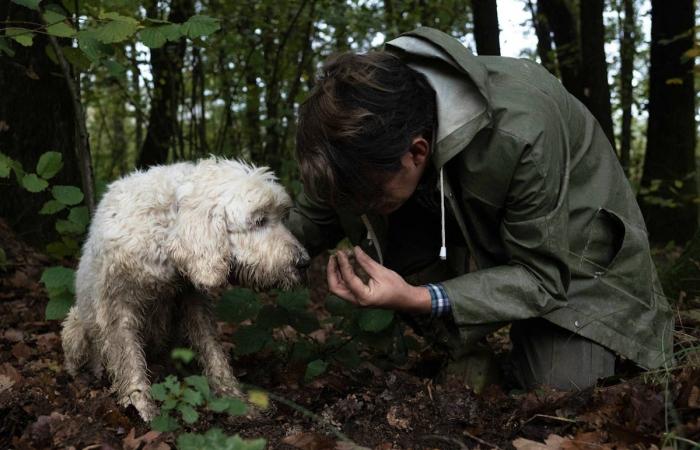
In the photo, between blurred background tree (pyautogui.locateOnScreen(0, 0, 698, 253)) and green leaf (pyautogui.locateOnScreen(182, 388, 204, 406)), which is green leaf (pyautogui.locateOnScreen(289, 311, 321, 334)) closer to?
green leaf (pyautogui.locateOnScreen(182, 388, 204, 406))

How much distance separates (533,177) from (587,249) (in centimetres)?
62

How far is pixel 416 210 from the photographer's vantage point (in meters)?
3.86

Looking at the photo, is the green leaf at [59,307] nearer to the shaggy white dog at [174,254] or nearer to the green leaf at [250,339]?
the shaggy white dog at [174,254]

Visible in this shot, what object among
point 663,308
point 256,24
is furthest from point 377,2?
point 663,308

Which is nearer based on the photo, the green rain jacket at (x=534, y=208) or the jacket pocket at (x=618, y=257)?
the green rain jacket at (x=534, y=208)

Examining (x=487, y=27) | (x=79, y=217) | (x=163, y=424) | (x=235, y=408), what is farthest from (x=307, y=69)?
(x=235, y=408)

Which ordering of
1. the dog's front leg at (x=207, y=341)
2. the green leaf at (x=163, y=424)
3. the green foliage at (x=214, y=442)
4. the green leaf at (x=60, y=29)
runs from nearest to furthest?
1. the green foliage at (x=214, y=442)
2. the green leaf at (x=163, y=424)
3. the green leaf at (x=60, y=29)
4. the dog's front leg at (x=207, y=341)

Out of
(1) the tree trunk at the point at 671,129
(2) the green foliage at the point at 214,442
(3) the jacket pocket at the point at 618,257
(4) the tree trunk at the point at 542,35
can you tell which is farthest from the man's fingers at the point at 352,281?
(4) the tree trunk at the point at 542,35

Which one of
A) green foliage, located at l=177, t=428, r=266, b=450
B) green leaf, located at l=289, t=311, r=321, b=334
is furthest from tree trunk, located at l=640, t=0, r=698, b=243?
green foliage, located at l=177, t=428, r=266, b=450

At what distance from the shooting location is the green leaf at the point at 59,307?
4159 mm

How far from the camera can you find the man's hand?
3025 millimetres

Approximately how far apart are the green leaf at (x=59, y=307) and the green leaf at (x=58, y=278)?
0.43ft

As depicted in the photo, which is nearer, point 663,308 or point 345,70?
point 345,70

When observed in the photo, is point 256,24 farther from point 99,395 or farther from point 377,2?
point 99,395
